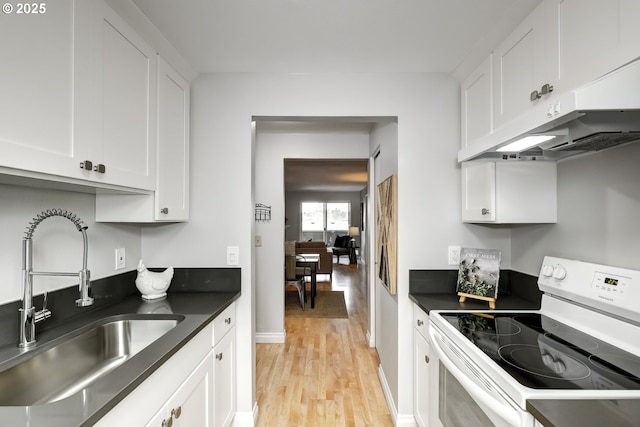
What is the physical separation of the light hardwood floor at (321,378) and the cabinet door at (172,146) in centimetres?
159

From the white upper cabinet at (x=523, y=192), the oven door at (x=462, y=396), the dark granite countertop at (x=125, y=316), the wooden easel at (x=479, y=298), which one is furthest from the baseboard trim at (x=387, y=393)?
the white upper cabinet at (x=523, y=192)

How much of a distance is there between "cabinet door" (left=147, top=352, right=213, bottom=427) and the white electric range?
3.56 ft

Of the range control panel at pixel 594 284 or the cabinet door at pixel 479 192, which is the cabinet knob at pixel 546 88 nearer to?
the cabinet door at pixel 479 192

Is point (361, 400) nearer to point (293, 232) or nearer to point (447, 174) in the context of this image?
point (447, 174)

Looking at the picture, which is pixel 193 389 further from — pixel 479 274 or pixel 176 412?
pixel 479 274

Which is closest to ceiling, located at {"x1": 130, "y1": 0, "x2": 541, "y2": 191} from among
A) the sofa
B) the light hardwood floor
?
the light hardwood floor

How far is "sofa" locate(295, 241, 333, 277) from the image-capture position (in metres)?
7.18

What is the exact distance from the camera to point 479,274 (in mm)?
1784

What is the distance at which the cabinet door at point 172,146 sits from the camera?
1.70 metres

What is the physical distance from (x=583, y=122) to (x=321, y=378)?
2.59 metres

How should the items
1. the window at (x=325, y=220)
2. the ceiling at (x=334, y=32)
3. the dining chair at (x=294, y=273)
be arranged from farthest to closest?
1. the window at (x=325, y=220)
2. the dining chair at (x=294, y=273)
3. the ceiling at (x=334, y=32)

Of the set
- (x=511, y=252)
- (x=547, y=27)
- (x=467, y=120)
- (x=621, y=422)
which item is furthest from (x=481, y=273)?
(x=547, y=27)

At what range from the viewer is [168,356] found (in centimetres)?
111

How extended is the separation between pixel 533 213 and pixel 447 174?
56 cm
